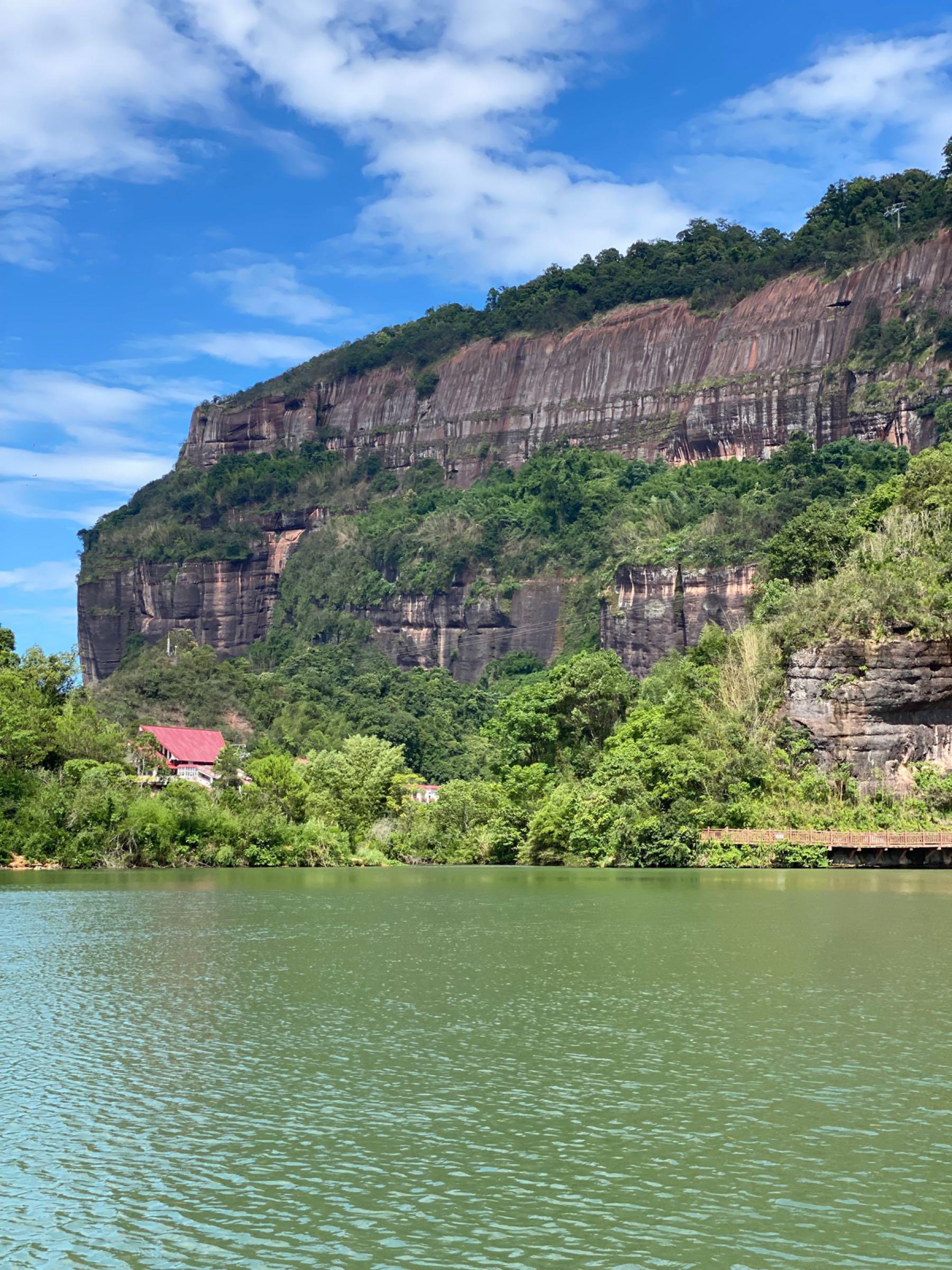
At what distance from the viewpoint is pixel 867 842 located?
171 feet

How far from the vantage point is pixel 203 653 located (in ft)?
350

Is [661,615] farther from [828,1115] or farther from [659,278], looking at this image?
[828,1115]

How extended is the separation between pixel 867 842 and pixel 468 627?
92575 millimetres

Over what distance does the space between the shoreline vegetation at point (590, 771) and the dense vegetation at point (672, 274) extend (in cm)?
6469

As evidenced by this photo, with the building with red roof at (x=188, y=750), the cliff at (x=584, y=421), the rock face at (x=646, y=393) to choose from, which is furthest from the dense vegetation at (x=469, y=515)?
the building with red roof at (x=188, y=750)

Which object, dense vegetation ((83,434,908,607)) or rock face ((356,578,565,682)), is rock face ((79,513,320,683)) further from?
rock face ((356,578,565,682))

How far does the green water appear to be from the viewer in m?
11.4

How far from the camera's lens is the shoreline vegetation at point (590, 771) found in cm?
5500

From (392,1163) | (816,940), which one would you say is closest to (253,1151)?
(392,1163)

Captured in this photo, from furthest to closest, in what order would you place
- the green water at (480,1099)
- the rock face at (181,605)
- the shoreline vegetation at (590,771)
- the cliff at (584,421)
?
the rock face at (181,605)
the cliff at (584,421)
the shoreline vegetation at (590,771)
the green water at (480,1099)

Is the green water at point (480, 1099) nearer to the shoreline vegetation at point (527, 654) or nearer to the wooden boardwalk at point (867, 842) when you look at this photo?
the wooden boardwalk at point (867, 842)

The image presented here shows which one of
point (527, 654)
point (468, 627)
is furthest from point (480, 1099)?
point (468, 627)

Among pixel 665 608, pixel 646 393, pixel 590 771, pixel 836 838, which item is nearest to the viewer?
pixel 836 838

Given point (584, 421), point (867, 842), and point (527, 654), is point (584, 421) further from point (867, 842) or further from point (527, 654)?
point (867, 842)
